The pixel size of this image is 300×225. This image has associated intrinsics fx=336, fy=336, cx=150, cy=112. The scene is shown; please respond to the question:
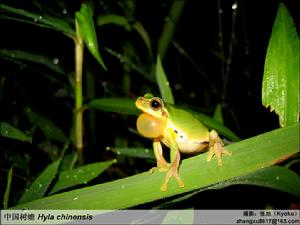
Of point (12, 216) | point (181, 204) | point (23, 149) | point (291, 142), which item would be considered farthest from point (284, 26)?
point (23, 149)

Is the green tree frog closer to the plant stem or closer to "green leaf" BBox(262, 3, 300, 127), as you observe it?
"green leaf" BBox(262, 3, 300, 127)

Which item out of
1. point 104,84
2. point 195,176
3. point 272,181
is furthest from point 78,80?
point 104,84

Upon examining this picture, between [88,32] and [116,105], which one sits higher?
[88,32]

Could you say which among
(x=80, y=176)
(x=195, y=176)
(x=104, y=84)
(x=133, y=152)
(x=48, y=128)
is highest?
(x=104, y=84)

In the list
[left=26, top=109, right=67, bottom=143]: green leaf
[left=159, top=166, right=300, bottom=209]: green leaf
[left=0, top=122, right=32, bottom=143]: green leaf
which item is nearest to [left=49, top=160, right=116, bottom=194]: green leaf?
[left=0, top=122, right=32, bottom=143]: green leaf

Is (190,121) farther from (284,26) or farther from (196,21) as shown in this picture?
(196,21)

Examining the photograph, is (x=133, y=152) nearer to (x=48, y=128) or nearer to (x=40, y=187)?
(x=40, y=187)

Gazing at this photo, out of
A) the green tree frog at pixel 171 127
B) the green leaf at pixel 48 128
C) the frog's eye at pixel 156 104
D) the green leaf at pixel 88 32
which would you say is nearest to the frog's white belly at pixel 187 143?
the green tree frog at pixel 171 127
